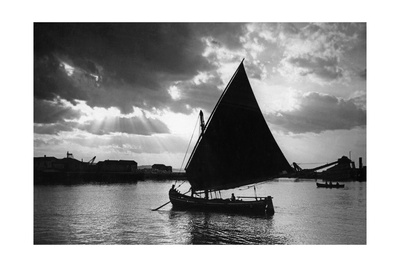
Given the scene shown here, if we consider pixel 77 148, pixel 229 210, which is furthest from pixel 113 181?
pixel 77 148

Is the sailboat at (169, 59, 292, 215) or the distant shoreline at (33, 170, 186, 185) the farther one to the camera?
the distant shoreline at (33, 170, 186, 185)

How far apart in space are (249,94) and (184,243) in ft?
15.7

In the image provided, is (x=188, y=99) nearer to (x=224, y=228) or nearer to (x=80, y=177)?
(x=224, y=228)

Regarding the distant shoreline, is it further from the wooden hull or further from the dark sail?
the wooden hull

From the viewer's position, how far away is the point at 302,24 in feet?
27.9

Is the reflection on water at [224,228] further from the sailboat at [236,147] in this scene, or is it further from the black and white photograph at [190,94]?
the sailboat at [236,147]

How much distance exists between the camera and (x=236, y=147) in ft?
37.2

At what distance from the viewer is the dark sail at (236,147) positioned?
10273 millimetres

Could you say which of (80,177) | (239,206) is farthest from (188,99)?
(80,177)

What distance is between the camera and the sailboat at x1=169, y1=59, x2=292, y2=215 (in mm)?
10225

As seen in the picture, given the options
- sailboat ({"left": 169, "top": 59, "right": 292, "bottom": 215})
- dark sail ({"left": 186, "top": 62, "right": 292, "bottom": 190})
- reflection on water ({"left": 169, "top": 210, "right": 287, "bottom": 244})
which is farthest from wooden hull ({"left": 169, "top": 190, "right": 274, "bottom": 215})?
dark sail ({"left": 186, "top": 62, "right": 292, "bottom": 190})

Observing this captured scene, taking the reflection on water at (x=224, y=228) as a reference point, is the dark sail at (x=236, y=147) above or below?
above

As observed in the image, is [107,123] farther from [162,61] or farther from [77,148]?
[162,61]

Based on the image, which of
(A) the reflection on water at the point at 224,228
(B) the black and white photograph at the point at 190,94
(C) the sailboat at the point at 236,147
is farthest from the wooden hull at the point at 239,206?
(B) the black and white photograph at the point at 190,94
